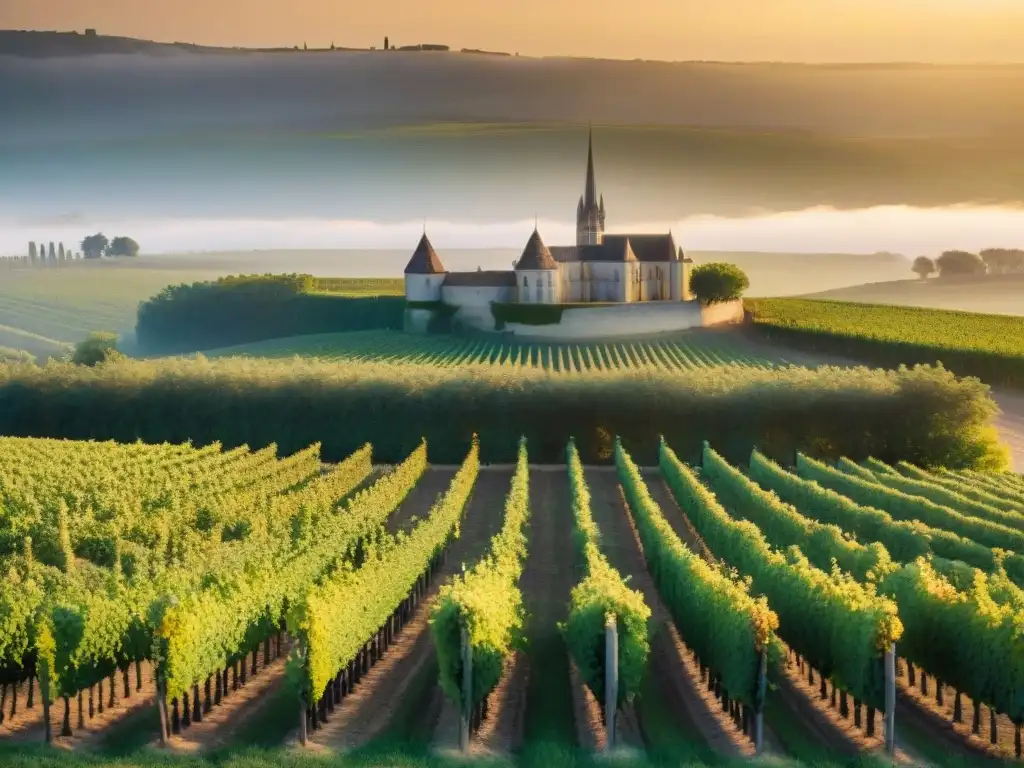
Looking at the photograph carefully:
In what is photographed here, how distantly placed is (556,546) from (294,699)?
9397 millimetres

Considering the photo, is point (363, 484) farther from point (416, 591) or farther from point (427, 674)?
point (427, 674)

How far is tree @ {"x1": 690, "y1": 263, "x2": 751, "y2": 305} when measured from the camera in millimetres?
57500

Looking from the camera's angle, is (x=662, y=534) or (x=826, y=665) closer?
(x=826, y=665)

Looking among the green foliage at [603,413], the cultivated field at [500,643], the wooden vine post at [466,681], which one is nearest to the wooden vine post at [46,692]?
the cultivated field at [500,643]

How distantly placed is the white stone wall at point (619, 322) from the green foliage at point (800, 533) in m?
25.6

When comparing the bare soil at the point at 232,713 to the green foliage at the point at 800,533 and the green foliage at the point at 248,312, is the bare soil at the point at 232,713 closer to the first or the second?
the green foliage at the point at 800,533

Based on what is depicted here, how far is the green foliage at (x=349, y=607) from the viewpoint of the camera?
1209 cm

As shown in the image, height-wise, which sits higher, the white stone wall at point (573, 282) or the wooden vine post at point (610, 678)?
the white stone wall at point (573, 282)

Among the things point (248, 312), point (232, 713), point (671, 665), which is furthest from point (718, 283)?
point (232, 713)

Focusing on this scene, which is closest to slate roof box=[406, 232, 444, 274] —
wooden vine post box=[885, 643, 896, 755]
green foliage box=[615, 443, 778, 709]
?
green foliage box=[615, 443, 778, 709]

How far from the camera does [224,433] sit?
36875 mm

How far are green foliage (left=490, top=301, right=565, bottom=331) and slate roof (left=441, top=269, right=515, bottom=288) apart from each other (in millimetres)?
1517

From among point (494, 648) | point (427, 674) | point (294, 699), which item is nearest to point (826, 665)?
point (494, 648)

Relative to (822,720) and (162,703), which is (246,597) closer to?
(162,703)
